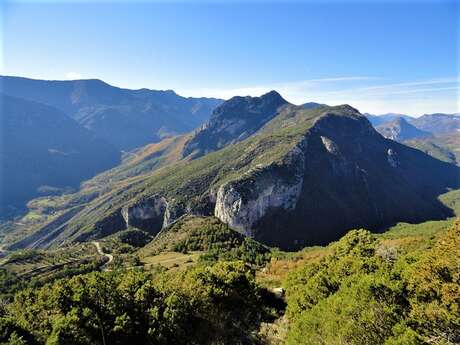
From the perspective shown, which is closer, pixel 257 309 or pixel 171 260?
pixel 257 309

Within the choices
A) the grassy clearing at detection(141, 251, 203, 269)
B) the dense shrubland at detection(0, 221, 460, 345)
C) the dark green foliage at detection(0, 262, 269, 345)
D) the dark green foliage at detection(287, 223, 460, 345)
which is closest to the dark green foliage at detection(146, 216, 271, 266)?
the grassy clearing at detection(141, 251, 203, 269)

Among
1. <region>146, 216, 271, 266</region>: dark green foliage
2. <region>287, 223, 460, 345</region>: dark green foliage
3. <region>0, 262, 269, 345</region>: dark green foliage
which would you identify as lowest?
<region>146, 216, 271, 266</region>: dark green foliage

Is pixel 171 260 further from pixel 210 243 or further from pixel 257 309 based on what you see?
pixel 257 309

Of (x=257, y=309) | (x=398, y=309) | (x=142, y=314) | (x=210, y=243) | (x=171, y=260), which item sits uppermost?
(x=398, y=309)

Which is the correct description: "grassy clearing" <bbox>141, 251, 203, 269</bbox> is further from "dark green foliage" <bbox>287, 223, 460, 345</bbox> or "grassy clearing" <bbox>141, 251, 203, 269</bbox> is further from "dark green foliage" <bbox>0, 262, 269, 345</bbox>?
"dark green foliage" <bbox>287, 223, 460, 345</bbox>

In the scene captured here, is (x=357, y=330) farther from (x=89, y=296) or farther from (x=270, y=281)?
(x=270, y=281)

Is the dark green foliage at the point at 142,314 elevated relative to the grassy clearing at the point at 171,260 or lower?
elevated

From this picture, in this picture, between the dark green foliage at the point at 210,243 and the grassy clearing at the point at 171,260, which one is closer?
the grassy clearing at the point at 171,260

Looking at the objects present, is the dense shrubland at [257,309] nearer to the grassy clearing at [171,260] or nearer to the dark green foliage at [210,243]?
the grassy clearing at [171,260]

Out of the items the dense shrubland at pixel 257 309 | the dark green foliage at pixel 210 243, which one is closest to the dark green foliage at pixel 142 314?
the dense shrubland at pixel 257 309

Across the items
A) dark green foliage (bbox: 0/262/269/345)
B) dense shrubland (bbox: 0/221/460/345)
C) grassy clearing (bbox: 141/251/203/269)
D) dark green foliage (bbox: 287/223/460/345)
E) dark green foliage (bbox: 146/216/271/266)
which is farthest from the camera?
dark green foliage (bbox: 146/216/271/266)

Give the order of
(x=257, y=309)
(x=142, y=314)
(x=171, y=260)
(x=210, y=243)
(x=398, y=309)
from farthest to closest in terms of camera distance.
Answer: (x=210, y=243)
(x=171, y=260)
(x=257, y=309)
(x=142, y=314)
(x=398, y=309)

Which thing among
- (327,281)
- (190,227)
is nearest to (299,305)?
(327,281)

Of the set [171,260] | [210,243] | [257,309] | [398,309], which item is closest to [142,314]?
[257,309]
